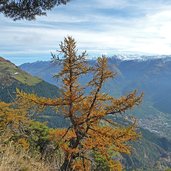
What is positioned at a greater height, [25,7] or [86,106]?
[25,7]

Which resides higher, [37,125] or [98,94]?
[98,94]

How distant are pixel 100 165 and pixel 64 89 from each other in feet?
40.5

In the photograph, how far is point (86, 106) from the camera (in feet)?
87.5

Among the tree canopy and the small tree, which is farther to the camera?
the small tree

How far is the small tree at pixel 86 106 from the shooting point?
25.7m

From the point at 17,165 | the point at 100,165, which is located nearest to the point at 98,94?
the point at 100,165

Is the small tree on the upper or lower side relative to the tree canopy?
lower

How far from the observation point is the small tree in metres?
25.7

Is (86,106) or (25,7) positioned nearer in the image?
(25,7)

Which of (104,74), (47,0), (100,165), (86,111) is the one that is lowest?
(100,165)

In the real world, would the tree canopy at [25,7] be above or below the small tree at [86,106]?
above

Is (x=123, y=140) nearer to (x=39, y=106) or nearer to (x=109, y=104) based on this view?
(x=109, y=104)

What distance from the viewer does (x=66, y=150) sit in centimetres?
2441

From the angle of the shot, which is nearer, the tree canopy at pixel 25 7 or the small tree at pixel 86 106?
the tree canopy at pixel 25 7
